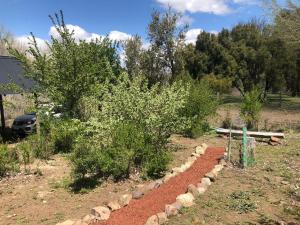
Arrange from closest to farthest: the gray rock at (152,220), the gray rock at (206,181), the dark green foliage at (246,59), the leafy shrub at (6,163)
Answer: the gray rock at (152,220), the gray rock at (206,181), the leafy shrub at (6,163), the dark green foliage at (246,59)

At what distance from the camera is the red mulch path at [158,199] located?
6.70 meters

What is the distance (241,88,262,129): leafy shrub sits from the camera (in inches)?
638

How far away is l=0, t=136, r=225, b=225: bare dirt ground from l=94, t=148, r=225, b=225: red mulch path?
A: 61cm

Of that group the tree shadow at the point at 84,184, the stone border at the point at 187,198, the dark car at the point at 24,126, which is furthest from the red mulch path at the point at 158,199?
the dark car at the point at 24,126

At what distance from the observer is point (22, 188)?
9.48m

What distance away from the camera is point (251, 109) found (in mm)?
16344

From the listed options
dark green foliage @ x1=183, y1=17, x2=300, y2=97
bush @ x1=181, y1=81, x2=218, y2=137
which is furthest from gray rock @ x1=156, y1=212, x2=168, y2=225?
dark green foliage @ x1=183, y1=17, x2=300, y2=97

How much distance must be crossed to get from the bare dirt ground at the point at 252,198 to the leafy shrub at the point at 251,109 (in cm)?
552

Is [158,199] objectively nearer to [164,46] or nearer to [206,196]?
[206,196]

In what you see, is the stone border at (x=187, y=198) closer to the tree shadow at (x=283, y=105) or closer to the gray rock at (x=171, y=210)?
the gray rock at (x=171, y=210)

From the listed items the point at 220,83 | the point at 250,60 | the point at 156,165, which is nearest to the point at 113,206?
the point at 156,165

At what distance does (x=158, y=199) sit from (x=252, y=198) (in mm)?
1824

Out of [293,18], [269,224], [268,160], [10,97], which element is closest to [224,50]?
[293,18]

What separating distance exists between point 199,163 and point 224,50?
25.8m
